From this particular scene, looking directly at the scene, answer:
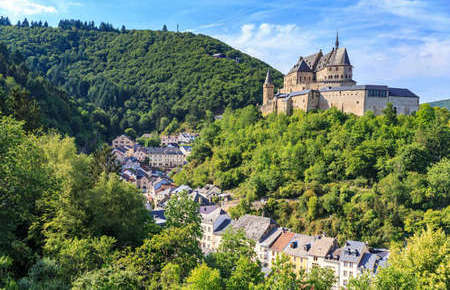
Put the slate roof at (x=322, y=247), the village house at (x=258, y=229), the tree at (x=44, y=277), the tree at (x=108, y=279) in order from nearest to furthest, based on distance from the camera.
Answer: the tree at (x=44, y=277), the tree at (x=108, y=279), the slate roof at (x=322, y=247), the village house at (x=258, y=229)

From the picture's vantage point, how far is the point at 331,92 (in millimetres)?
72750

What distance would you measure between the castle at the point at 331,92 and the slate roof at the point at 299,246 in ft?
94.1

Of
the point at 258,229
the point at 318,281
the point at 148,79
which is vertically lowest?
the point at 258,229

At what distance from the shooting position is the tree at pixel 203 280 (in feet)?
68.8

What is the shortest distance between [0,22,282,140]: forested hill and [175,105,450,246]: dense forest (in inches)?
2427

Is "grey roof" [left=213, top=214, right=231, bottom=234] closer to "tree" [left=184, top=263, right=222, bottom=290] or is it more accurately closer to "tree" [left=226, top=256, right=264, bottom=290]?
"tree" [left=226, top=256, right=264, bottom=290]

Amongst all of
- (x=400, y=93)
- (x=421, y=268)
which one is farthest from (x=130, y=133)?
(x=421, y=268)

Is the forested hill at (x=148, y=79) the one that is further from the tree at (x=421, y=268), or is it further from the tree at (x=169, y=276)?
the tree at (x=421, y=268)

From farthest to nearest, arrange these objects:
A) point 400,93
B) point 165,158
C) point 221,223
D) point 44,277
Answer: point 165,158, point 400,93, point 221,223, point 44,277

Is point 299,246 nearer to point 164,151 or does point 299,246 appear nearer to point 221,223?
point 221,223

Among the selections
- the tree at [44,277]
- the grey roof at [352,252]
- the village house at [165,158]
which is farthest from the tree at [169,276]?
the village house at [165,158]

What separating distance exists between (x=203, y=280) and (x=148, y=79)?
16128cm

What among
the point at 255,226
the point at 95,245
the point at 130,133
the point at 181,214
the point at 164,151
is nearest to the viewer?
the point at 95,245

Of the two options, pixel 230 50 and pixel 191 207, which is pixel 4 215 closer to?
pixel 191 207
